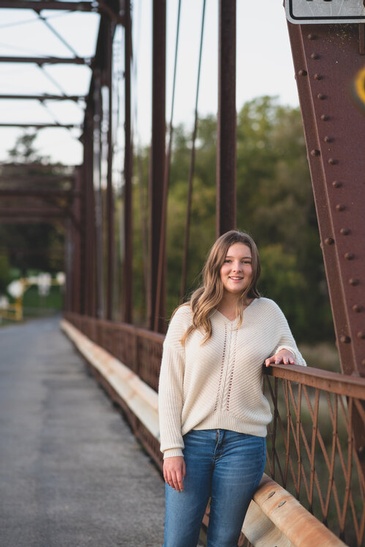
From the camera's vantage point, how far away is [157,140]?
11.0 metres

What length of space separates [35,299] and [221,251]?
111m

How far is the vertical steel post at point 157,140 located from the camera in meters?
10.7

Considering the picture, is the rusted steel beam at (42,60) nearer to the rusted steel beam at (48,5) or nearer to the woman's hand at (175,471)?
the rusted steel beam at (48,5)

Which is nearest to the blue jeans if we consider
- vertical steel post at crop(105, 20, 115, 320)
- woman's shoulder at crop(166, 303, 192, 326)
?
woman's shoulder at crop(166, 303, 192, 326)

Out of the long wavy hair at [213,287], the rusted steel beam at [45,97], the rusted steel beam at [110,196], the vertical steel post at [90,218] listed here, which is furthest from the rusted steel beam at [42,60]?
the long wavy hair at [213,287]

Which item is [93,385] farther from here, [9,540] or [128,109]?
[9,540]

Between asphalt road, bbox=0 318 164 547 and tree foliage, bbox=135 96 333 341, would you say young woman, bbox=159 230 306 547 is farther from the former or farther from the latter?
tree foliage, bbox=135 96 333 341

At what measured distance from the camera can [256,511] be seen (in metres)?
4.63

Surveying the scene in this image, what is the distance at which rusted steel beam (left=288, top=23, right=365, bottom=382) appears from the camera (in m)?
3.79

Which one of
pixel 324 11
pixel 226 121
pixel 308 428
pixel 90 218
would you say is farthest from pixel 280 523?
pixel 90 218

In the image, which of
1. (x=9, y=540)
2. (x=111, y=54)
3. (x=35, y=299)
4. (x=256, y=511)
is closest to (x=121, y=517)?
(x=9, y=540)

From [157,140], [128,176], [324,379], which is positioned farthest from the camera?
[128,176]

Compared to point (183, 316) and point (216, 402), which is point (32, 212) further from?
point (216, 402)

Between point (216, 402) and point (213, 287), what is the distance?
43cm
